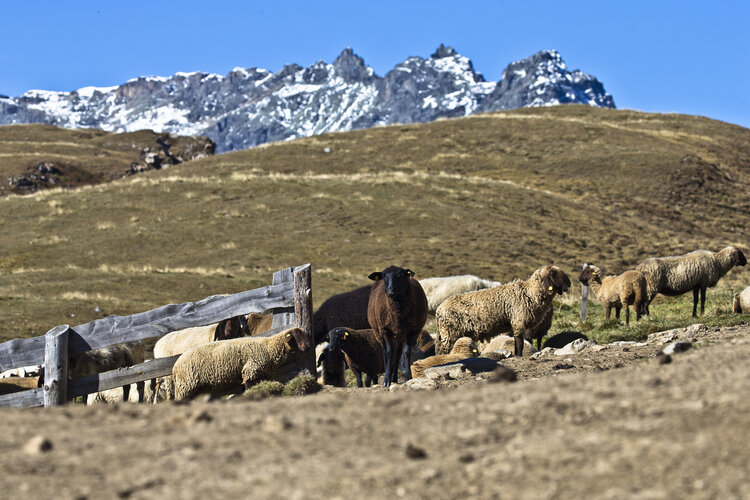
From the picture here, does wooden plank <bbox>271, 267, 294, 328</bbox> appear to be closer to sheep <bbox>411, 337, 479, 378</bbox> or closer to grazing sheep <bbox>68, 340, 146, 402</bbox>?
sheep <bbox>411, 337, 479, 378</bbox>

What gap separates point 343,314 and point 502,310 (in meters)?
4.44

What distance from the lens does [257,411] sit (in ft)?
19.7

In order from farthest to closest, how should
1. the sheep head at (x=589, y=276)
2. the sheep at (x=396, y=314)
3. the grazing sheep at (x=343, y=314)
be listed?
the sheep head at (x=589, y=276) → the grazing sheep at (x=343, y=314) → the sheep at (x=396, y=314)

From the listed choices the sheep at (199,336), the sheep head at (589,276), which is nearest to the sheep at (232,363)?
the sheep at (199,336)

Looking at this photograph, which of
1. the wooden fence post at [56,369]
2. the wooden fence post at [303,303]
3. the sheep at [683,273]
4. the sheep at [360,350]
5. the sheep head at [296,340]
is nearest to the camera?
the wooden fence post at [56,369]

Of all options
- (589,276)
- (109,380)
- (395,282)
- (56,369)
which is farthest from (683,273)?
(56,369)

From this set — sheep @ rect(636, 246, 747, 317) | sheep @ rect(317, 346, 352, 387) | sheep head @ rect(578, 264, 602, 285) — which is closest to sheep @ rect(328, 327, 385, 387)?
sheep @ rect(317, 346, 352, 387)

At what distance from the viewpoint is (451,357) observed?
47.2 feet

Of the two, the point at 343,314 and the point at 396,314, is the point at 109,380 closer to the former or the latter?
the point at 396,314

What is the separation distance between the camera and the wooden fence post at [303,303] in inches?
445

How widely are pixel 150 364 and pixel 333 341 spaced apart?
4186mm

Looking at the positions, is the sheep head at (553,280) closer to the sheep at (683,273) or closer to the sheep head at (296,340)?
the sheep at (683,273)

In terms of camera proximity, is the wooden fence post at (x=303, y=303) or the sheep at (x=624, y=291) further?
the sheep at (x=624, y=291)

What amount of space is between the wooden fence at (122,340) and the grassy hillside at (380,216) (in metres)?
9.97
